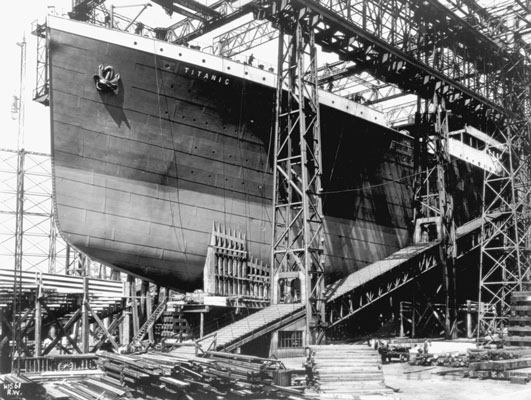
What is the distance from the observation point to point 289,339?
15273 mm

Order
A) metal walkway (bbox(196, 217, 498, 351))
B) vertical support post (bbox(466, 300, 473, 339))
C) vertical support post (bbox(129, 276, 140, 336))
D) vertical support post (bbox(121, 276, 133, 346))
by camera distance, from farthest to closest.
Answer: vertical support post (bbox(466, 300, 473, 339))
vertical support post (bbox(129, 276, 140, 336))
vertical support post (bbox(121, 276, 133, 346))
metal walkway (bbox(196, 217, 498, 351))

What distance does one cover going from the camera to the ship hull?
15.3 metres

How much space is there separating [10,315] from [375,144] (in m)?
13.9

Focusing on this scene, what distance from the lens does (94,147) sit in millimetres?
15555

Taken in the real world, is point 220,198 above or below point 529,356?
above

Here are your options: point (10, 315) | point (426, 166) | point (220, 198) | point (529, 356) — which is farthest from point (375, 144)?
point (10, 315)

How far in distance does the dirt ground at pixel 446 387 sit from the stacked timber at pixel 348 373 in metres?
0.50

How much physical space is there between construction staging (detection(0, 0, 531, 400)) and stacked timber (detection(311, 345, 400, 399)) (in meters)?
0.04

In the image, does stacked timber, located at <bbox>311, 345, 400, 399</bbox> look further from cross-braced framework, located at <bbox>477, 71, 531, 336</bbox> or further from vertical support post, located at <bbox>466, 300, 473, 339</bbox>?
vertical support post, located at <bbox>466, 300, 473, 339</bbox>

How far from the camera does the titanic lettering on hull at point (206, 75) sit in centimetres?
1641

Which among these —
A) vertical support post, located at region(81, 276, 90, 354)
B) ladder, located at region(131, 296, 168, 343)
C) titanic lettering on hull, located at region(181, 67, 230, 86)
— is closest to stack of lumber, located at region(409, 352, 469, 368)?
ladder, located at region(131, 296, 168, 343)

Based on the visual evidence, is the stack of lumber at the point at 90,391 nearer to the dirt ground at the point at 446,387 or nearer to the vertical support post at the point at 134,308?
the dirt ground at the point at 446,387

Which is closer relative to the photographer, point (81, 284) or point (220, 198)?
point (81, 284)

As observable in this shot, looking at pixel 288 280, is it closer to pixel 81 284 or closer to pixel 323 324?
pixel 323 324
